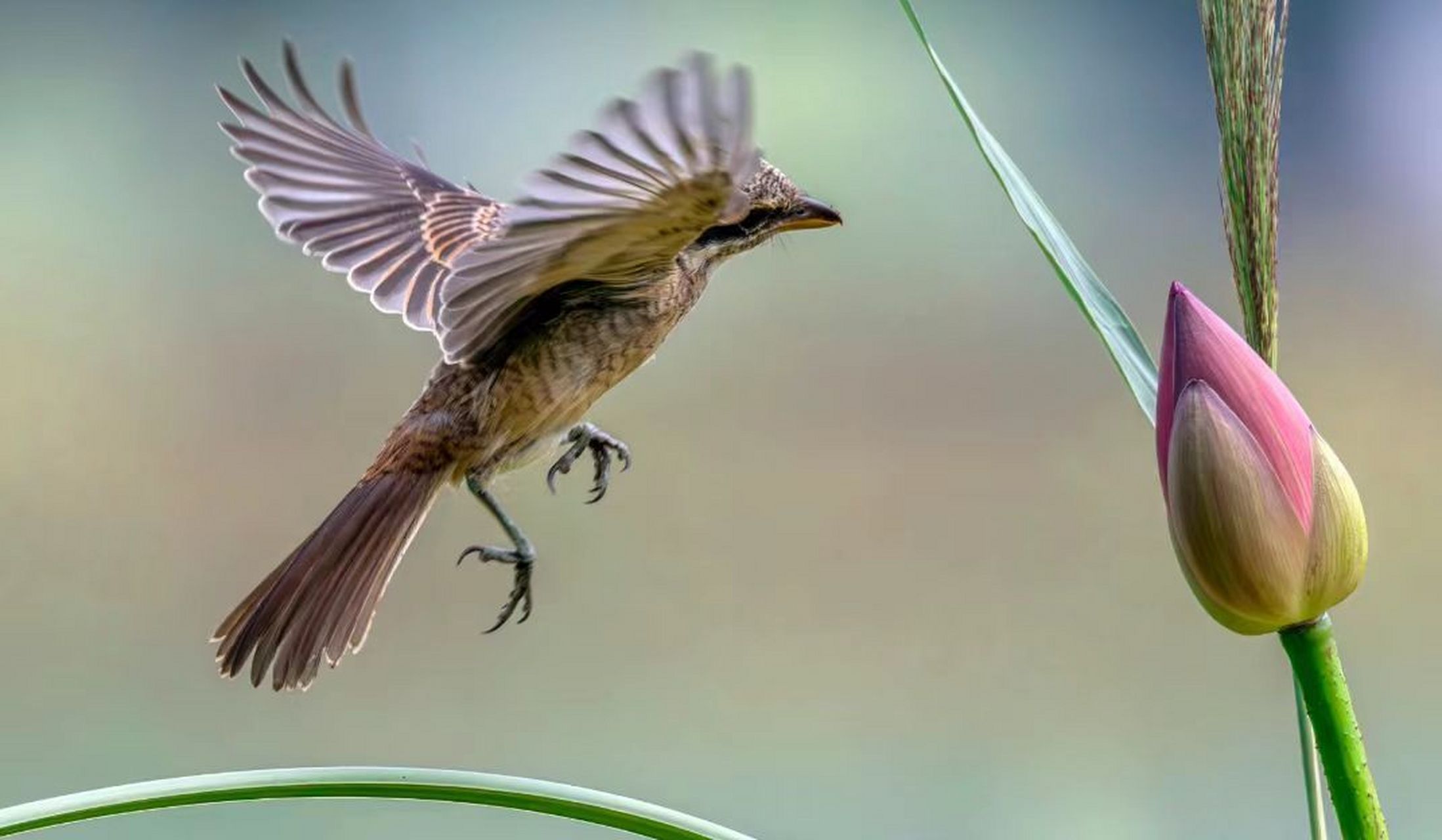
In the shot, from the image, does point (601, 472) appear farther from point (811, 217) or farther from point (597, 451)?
point (811, 217)

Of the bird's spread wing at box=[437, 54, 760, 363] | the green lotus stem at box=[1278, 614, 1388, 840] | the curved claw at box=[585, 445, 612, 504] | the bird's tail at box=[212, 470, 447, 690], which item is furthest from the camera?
the curved claw at box=[585, 445, 612, 504]

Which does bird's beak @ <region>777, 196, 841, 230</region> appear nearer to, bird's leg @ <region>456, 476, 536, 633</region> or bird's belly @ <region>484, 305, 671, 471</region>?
bird's belly @ <region>484, 305, 671, 471</region>

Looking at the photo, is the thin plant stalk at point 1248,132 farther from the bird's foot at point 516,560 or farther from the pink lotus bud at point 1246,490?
the bird's foot at point 516,560

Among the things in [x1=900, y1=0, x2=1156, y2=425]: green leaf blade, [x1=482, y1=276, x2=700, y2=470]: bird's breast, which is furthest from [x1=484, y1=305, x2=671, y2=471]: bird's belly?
[x1=900, y1=0, x2=1156, y2=425]: green leaf blade

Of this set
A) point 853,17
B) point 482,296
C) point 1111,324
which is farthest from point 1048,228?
point 853,17

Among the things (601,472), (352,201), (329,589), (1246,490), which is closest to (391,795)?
(1246,490)

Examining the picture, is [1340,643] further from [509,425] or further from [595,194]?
[595,194]
